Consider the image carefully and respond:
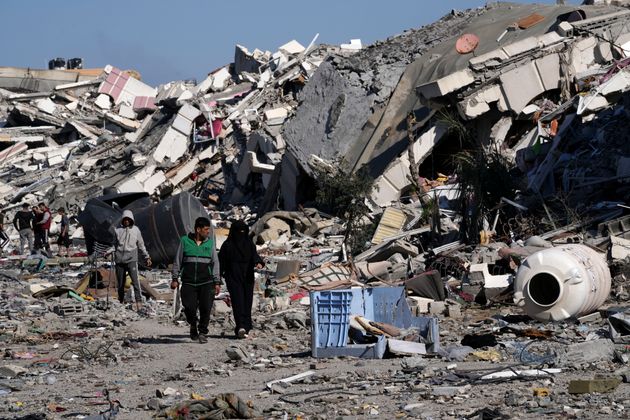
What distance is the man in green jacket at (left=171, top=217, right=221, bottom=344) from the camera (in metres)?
11.1

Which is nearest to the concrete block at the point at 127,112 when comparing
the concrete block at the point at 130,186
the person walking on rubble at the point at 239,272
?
the concrete block at the point at 130,186

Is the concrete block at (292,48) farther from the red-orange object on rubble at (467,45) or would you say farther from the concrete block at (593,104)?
the concrete block at (593,104)

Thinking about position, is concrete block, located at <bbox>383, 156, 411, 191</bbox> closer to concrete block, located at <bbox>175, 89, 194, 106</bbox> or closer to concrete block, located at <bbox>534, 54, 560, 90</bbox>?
concrete block, located at <bbox>534, 54, 560, 90</bbox>

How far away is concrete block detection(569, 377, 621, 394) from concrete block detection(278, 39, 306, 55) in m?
31.1

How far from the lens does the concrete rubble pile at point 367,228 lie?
8.33 metres

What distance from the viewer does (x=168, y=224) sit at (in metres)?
20.5

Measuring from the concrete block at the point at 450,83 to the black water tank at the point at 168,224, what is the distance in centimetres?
506

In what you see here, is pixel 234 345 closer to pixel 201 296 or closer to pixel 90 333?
pixel 201 296

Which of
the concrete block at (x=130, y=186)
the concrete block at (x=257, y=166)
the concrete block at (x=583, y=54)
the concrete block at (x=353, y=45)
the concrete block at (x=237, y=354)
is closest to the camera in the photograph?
the concrete block at (x=237, y=354)

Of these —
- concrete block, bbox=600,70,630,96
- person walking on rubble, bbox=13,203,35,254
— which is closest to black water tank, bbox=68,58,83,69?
person walking on rubble, bbox=13,203,35,254

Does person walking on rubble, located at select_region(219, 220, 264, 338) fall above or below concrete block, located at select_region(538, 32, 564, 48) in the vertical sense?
below

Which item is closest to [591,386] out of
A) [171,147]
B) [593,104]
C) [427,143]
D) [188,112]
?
[593,104]

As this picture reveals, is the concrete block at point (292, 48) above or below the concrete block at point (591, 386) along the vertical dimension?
above

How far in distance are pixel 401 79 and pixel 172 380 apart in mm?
19620
